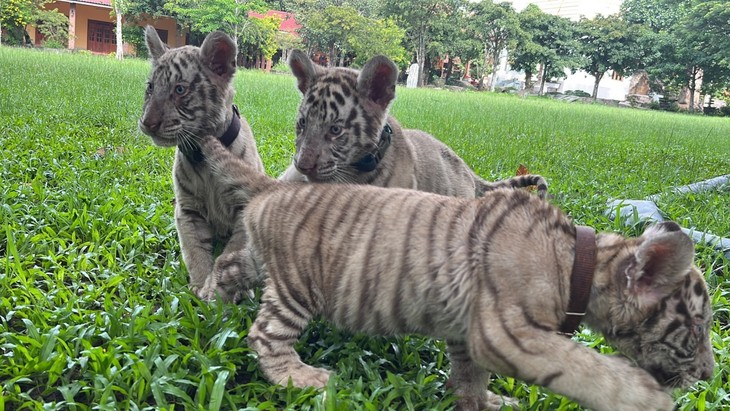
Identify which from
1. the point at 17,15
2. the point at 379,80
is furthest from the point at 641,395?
the point at 17,15

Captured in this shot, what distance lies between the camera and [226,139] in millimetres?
4363

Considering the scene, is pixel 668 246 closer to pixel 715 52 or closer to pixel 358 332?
pixel 358 332

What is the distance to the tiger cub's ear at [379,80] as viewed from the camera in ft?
14.8

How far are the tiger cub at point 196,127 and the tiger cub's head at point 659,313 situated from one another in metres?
2.16

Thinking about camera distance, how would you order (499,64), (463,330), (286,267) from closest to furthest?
(463,330), (286,267), (499,64)

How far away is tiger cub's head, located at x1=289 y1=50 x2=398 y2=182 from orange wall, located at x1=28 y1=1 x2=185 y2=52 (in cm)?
3883

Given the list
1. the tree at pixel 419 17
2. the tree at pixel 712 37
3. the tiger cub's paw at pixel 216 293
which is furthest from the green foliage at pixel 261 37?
the tiger cub's paw at pixel 216 293

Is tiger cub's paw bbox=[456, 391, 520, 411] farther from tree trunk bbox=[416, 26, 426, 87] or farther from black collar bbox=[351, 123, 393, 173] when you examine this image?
tree trunk bbox=[416, 26, 426, 87]

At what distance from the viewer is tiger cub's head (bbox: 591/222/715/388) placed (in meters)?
2.50

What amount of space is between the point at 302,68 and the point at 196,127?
0.93m

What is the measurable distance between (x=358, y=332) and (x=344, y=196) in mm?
684

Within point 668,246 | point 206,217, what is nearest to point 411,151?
point 206,217

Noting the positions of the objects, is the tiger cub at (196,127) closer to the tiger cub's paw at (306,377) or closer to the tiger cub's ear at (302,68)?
the tiger cub's ear at (302,68)

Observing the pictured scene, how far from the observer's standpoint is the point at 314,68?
Result: 470cm
